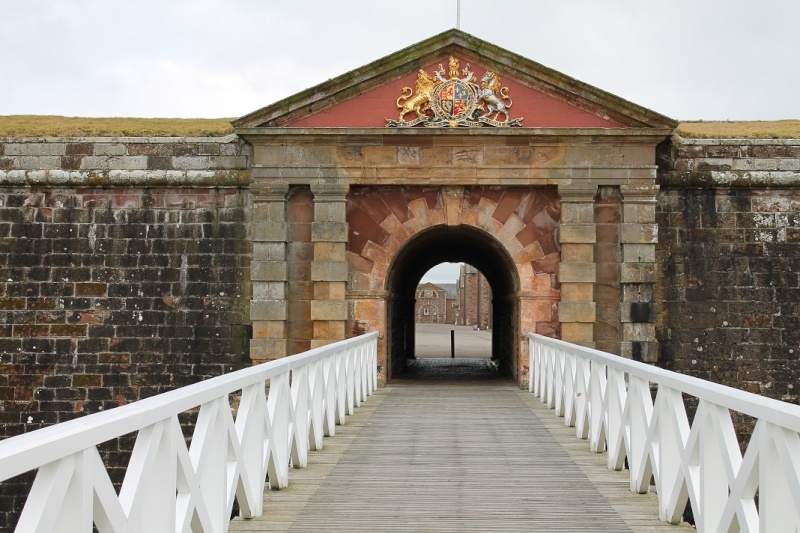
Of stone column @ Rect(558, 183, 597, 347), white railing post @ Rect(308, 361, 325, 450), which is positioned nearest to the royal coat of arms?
stone column @ Rect(558, 183, 597, 347)

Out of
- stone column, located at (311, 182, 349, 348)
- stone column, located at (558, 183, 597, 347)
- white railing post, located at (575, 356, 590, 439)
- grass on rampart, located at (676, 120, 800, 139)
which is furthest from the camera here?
grass on rampart, located at (676, 120, 800, 139)

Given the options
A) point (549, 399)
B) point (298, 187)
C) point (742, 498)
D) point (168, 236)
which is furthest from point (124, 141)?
point (742, 498)

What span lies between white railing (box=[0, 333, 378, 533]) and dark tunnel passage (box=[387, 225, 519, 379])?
587cm

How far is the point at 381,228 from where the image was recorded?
12.0 m

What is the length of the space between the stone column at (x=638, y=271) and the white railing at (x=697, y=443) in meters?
4.05

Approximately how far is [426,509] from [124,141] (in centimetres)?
900

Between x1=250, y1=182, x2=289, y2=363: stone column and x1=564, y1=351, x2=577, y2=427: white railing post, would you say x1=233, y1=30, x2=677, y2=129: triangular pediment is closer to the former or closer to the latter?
x1=250, y1=182, x2=289, y2=363: stone column

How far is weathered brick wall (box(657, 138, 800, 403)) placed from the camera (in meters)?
11.7

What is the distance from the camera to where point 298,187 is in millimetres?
11961

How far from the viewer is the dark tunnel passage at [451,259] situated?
1262 centimetres

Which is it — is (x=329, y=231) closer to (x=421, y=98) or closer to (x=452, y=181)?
(x=452, y=181)

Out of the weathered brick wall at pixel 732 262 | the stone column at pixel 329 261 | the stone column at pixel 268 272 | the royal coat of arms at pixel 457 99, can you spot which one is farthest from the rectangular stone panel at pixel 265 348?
the weathered brick wall at pixel 732 262

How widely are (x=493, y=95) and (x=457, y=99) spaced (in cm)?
53

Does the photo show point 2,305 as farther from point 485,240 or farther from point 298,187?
point 485,240
